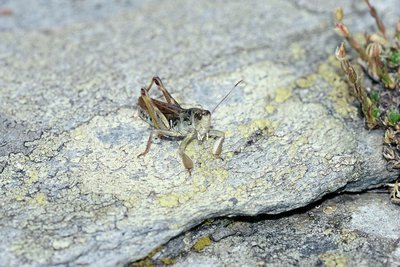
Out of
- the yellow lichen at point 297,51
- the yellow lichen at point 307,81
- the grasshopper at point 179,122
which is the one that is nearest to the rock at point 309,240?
the grasshopper at point 179,122

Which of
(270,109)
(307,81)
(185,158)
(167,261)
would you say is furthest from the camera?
(307,81)

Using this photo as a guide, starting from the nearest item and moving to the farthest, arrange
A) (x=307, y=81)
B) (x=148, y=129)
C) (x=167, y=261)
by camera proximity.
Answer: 1. (x=167, y=261)
2. (x=148, y=129)
3. (x=307, y=81)

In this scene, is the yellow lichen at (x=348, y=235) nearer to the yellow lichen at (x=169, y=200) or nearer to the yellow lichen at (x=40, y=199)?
the yellow lichen at (x=169, y=200)

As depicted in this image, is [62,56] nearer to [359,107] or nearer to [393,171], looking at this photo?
[359,107]

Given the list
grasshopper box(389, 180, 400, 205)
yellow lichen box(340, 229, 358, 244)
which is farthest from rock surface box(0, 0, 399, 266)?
yellow lichen box(340, 229, 358, 244)

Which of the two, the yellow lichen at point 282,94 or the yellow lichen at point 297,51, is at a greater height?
the yellow lichen at point 297,51

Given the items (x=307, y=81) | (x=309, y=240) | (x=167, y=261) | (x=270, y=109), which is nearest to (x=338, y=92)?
(x=307, y=81)

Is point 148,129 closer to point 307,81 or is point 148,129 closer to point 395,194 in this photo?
point 307,81

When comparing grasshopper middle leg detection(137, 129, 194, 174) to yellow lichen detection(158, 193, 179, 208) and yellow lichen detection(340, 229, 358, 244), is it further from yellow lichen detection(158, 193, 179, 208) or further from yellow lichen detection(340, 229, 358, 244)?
yellow lichen detection(340, 229, 358, 244)
